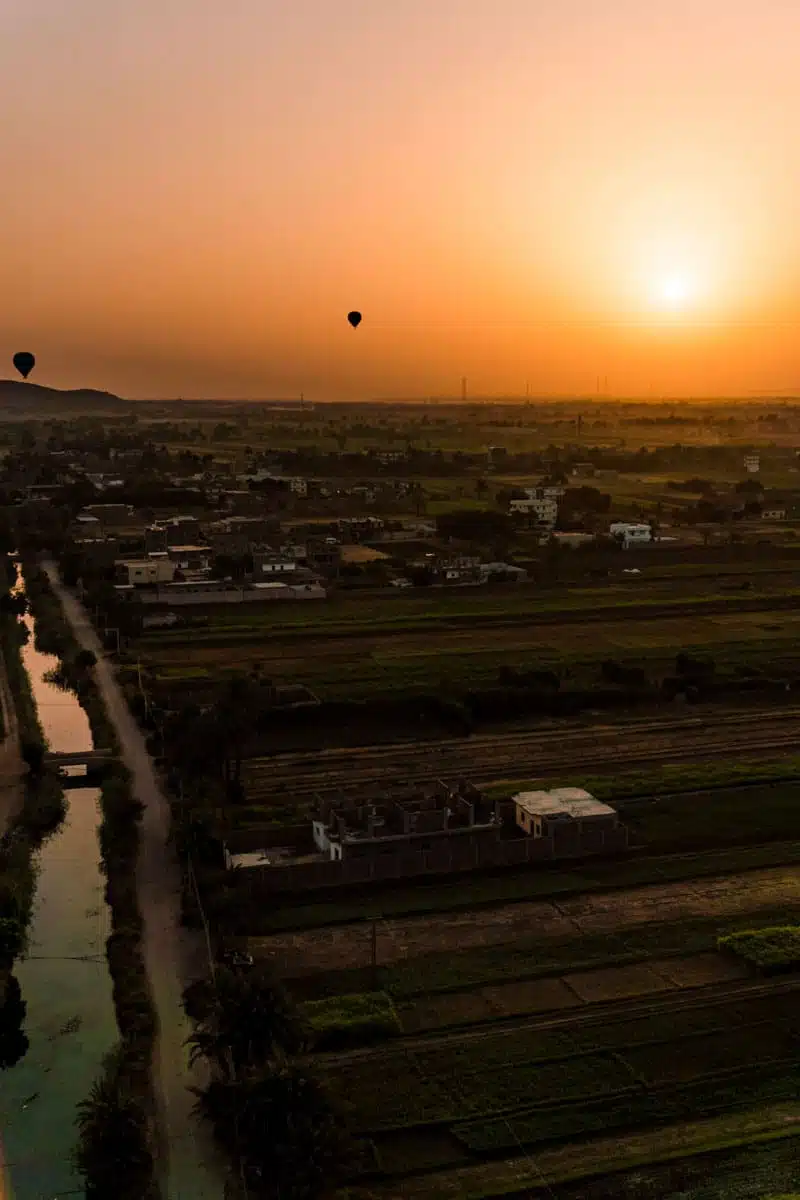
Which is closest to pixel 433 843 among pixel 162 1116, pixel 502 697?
pixel 162 1116

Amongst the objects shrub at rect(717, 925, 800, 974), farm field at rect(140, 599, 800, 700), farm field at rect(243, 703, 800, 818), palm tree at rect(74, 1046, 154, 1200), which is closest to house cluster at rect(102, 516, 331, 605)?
farm field at rect(140, 599, 800, 700)

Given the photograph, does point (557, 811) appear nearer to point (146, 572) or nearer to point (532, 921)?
point (532, 921)

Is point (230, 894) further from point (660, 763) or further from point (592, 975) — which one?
point (660, 763)

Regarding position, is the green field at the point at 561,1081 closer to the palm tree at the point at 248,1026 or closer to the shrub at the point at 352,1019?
the shrub at the point at 352,1019

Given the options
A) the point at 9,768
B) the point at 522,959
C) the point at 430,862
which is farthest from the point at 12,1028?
the point at 9,768

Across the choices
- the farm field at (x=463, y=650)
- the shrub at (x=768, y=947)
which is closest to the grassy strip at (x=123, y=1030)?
the farm field at (x=463, y=650)

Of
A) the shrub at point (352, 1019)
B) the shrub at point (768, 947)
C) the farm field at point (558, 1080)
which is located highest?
the shrub at point (352, 1019)
